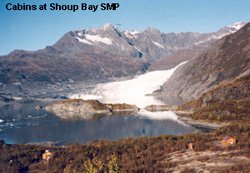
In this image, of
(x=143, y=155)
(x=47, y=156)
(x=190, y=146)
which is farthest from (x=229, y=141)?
(x=47, y=156)

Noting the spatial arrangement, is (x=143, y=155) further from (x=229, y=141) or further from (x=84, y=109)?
(x=84, y=109)

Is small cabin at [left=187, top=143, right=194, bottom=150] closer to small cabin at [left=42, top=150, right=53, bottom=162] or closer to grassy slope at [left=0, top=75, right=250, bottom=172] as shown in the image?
grassy slope at [left=0, top=75, right=250, bottom=172]

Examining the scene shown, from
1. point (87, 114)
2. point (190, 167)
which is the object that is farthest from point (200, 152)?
point (87, 114)

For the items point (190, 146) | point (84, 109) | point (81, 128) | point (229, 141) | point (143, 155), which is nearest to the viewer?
point (229, 141)

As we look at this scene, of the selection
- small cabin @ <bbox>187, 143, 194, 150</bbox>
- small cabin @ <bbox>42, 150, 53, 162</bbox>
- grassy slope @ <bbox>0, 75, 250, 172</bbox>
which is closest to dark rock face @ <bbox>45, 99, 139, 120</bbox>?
grassy slope @ <bbox>0, 75, 250, 172</bbox>

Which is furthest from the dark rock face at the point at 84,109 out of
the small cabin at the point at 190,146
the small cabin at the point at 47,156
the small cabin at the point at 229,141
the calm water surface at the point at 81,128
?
the small cabin at the point at 229,141

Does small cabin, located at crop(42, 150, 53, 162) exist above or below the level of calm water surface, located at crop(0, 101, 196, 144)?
below

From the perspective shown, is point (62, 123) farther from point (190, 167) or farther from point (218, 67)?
point (218, 67)

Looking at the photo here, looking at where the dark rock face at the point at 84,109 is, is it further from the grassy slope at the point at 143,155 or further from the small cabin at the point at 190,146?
the small cabin at the point at 190,146

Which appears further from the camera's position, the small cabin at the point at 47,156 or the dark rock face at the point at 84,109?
the dark rock face at the point at 84,109

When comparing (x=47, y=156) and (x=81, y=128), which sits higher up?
(x=81, y=128)

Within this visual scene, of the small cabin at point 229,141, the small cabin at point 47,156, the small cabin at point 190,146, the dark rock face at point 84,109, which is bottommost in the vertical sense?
the small cabin at point 47,156

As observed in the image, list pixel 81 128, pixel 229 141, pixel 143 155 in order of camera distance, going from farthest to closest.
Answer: pixel 81 128 < pixel 143 155 < pixel 229 141
